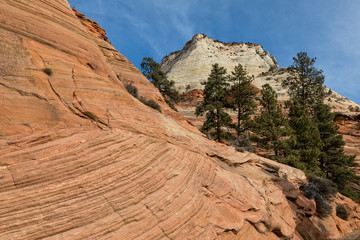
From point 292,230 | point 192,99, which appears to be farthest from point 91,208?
point 192,99

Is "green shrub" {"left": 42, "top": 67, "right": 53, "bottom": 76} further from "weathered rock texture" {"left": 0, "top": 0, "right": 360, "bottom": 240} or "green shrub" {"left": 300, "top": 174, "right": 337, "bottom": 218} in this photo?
"green shrub" {"left": 300, "top": 174, "right": 337, "bottom": 218}

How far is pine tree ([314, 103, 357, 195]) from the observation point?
56.4 ft

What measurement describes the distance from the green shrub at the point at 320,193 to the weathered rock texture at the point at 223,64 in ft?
140

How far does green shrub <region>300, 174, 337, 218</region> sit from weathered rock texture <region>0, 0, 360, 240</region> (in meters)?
3.35

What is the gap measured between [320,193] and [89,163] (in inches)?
557

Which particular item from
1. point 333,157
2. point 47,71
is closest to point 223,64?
point 333,157

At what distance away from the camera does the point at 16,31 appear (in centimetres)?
588

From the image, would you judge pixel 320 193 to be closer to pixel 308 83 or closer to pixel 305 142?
pixel 305 142

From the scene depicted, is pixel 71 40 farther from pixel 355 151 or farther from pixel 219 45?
pixel 219 45

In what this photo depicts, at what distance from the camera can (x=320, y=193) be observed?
38.9 feet

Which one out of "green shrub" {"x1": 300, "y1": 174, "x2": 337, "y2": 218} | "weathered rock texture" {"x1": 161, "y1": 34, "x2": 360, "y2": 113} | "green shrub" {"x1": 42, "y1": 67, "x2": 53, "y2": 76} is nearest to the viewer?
"green shrub" {"x1": 42, "y1": 67, "x2": 53, "y2": 76}

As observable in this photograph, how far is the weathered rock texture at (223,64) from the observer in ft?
200

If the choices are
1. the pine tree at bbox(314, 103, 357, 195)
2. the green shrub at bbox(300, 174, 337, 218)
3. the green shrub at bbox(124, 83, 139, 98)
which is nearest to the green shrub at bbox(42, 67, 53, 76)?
the green shrub at bbox(124, 83, 139, 98)

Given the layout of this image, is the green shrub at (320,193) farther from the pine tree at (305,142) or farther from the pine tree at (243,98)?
the pine tree at (243,98)
